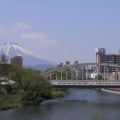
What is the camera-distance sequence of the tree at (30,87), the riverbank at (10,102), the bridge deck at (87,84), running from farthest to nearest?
the bridge deck at (87,84)
the tree at (30,87)
the riverbank at (10,102)

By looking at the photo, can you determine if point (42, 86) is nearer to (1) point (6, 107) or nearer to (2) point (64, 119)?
(1) point (6, 107)

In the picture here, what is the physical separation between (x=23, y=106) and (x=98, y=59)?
448 ft

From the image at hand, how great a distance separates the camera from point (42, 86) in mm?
62531

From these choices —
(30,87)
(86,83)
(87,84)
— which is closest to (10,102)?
(30,87)

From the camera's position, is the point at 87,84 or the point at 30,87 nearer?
the point at 30,87

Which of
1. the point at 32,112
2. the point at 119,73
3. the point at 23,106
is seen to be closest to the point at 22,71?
the point at 23,106

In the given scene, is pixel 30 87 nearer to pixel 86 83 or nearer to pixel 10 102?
pixel 10 102

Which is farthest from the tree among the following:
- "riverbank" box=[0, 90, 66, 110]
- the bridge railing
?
the bridge railing

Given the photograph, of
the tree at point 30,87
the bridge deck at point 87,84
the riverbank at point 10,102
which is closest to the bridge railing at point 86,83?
the bridge deck at point 87,84

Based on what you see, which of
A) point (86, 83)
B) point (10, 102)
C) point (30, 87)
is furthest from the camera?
point (86, 83)

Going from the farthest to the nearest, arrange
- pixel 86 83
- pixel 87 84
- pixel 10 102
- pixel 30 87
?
1. pixel 86 83
2. pixel 87 84
3. pixel 30 87
4. pixel 10 102

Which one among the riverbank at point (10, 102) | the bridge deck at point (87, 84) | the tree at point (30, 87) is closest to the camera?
the riverbank at point (10, 102)

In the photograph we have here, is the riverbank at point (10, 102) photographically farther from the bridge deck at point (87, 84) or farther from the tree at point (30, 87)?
the bridge deck at point (87, 84)

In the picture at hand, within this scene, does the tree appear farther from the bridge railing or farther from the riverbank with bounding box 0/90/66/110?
the bridge railing
